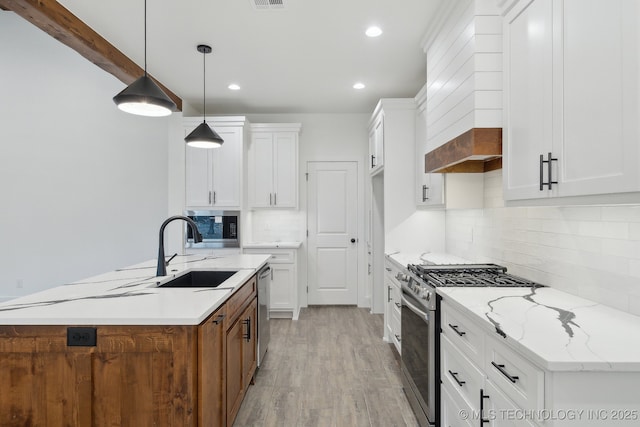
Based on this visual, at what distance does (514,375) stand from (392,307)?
7.37 feet

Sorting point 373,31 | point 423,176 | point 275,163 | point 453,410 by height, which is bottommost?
point 453,410

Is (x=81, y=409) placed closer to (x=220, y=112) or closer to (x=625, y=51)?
(x=625, y=51)

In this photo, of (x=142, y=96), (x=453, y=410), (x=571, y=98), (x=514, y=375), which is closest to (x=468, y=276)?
(x=453, y=410)

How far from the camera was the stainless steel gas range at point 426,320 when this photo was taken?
1.95 m

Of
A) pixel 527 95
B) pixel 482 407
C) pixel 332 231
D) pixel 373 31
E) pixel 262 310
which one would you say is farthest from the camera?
pixel 332 231

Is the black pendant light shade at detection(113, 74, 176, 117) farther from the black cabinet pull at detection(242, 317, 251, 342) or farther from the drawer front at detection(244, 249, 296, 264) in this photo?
the drawer front at detection(244, 249, 296, 264)

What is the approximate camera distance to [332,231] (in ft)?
16.5

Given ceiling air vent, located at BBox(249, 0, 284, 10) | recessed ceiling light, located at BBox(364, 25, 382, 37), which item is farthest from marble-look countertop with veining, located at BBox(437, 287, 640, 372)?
ceiling air vent, located at BBox(249, 0, 284, 10)

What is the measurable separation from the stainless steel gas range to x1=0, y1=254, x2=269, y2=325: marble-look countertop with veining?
114cm

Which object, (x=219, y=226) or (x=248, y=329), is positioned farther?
(x=219, y=226)

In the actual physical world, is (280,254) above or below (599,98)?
below

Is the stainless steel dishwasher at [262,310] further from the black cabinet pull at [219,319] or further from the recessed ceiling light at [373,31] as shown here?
the recessed ceiling light at [373,31]

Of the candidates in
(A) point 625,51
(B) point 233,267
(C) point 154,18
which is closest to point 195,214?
(B) point 233,267

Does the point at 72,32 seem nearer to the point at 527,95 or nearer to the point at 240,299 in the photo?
the point at 240,299
